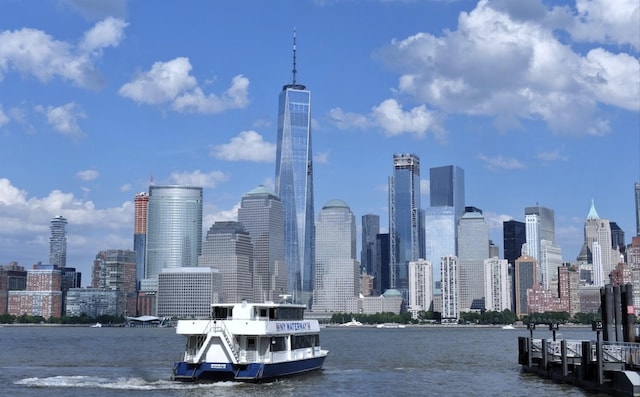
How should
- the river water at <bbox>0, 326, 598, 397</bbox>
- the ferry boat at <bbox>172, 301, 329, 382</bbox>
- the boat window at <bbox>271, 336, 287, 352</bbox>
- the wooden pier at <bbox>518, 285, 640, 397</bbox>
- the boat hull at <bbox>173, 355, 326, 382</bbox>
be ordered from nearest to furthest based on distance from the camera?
1. the wooden pier at <bbox>518, 285, 640, 397</bbox>
2. the river water at <bbox>0, 326, 598, 397</bbox>
3. the boat hull at <bbox>173, 355, 326, 382</bbox>
4. the ferry boat at <bbox>172, 301, 329, 382</bbox>
5. the boat window at <bbox>271, 336, 287, 352</bbox>

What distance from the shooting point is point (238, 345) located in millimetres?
69875

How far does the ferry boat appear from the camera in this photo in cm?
6862

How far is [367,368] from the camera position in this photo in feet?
310

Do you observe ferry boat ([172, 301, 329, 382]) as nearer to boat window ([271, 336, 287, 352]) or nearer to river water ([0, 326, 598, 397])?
boat window ([271, 336, 287, 352])

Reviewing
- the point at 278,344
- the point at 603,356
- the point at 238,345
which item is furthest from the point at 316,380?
the point at 603,356

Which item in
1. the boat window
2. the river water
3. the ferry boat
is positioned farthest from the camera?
the boat window

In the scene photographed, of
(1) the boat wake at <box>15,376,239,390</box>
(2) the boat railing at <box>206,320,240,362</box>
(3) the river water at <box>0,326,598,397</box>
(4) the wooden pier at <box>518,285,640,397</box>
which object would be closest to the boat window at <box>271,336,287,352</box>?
(3) the river water at <box>0,326,598,397</box>

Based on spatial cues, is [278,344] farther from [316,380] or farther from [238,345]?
[316,380]

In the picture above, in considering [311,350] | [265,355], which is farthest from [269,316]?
[311,350]

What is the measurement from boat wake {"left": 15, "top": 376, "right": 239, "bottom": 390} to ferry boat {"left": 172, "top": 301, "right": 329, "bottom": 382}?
92 centimetres

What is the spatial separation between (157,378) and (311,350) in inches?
550

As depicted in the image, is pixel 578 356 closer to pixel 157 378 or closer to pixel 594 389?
pixel 594 389

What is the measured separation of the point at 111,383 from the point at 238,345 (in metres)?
11.9

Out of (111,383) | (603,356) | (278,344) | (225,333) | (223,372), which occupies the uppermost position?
(225,333)
